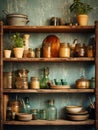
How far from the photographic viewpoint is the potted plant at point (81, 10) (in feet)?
13.8

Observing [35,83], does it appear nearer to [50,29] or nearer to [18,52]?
[18,52]

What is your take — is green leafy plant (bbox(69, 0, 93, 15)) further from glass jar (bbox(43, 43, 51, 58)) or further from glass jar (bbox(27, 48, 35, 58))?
glass jar (bbox(27, 48, 35, 58))

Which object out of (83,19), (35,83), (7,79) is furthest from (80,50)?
(7,79)

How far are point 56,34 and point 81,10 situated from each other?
0.48 metres

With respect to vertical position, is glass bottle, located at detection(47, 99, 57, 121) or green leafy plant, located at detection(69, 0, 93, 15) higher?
green leafy plant, located at detection(69, 0, 93, 15)

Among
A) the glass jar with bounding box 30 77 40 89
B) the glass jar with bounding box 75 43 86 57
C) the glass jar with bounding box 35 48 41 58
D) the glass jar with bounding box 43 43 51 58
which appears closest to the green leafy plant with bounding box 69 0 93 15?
the glass jar with bounding box 75 43 86 57

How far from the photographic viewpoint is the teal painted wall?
441cm

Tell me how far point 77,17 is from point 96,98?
1086 millimetres

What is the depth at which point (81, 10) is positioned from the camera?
4273mm

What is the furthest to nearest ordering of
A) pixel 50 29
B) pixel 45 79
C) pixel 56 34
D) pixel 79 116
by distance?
1. pixel 56 34
2. pixel 45 79
3. pixel 50 29
4. pixel 79 116

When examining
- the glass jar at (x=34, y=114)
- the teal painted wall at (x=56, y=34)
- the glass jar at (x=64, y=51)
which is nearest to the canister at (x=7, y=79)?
the teal painted wall at (x=56, y=34)

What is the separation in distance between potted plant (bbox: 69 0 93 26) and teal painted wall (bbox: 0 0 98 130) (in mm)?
115

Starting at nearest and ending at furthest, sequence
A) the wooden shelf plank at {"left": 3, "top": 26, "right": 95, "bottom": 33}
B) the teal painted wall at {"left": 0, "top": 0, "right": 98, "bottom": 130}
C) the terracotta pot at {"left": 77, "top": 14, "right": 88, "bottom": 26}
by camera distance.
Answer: the wooden shelf plank at {"left": 3, "top": 26, "right": 95, "bottom": 33} < the terracotta pot at {"left": 77, "top": 14, "right": 88, "bottom": 26} < the teal painted wall at {"left": 0, "top": 0, "right": 98, "bottom": 130}

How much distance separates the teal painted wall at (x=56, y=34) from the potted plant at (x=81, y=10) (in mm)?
115
